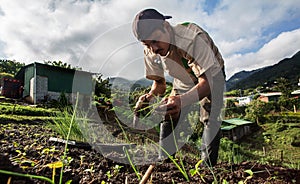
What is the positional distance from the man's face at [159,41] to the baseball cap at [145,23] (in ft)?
0.09

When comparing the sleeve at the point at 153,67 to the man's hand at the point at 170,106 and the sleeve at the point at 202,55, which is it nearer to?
the sleeve at the point at 202,55

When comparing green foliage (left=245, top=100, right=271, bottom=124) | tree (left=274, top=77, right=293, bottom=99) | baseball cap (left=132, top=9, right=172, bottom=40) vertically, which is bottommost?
green foliage (left=245, top=100, right=271, bottom=124)

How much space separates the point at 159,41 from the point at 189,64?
0.81 feet

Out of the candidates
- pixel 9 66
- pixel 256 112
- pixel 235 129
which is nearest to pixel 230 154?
pixel 235 129

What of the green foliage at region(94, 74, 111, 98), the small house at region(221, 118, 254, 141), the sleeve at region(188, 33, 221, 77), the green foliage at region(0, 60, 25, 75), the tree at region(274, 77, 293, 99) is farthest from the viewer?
the green foliage at region(0, 60, 25, 75)

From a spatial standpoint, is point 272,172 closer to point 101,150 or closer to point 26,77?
point 101,150

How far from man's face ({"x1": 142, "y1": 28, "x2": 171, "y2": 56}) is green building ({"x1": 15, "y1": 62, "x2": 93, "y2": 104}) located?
366 inches

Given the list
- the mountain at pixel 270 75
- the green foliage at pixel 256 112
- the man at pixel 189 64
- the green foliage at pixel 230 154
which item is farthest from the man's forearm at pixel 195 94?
the mountain at pixel 270 75

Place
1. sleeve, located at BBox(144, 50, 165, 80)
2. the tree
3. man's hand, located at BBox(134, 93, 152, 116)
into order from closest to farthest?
man's hand, located at BBox(134, 93, 152, 116), sleeve, located at BBox(144, 50, 165, 80), the tree

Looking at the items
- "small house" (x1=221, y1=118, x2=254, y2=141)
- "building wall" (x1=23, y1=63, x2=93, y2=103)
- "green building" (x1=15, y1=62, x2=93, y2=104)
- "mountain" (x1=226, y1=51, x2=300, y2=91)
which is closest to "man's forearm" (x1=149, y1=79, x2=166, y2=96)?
"small house" (x1=221, y1=118, x2=254, y2=141)

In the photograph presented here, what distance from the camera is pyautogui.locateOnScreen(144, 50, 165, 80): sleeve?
1741 millimetres

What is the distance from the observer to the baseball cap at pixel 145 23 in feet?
4.09

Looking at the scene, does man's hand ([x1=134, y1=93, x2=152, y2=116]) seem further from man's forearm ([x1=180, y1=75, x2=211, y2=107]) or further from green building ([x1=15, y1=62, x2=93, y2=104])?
green building ([x1=15, y1=62, x2=93, y2=104])

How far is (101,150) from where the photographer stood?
1.63 meters
